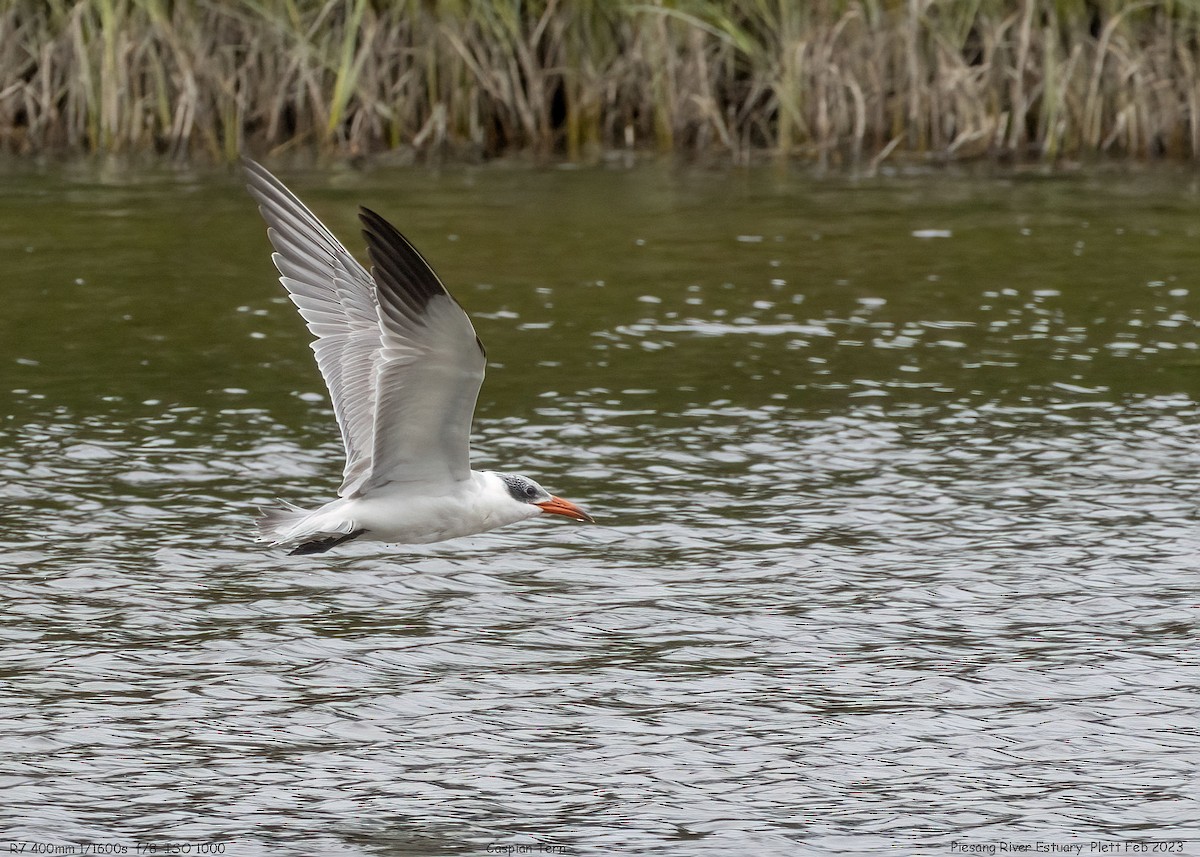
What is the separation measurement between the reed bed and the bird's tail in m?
13.6

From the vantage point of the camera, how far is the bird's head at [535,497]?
881 centimetres

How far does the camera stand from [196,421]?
526 inches

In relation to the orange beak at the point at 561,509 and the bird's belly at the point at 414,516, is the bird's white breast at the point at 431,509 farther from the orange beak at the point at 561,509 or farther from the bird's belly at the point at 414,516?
the orange beak at the point at 561,509

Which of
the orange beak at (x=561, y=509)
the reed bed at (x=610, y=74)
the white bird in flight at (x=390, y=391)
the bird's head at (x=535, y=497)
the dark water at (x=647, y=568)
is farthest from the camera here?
the reed bed at (x=610, y=74)

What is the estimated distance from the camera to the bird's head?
28.9 ft

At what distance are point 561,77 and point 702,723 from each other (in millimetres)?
16165

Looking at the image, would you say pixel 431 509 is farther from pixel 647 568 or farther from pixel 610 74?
pixel 610 74

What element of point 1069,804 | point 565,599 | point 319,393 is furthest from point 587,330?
point 1069,804

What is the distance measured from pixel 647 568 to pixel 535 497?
1707mm

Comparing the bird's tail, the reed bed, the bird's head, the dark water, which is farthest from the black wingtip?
the reed bed

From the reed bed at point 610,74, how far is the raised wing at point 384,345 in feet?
40.8
